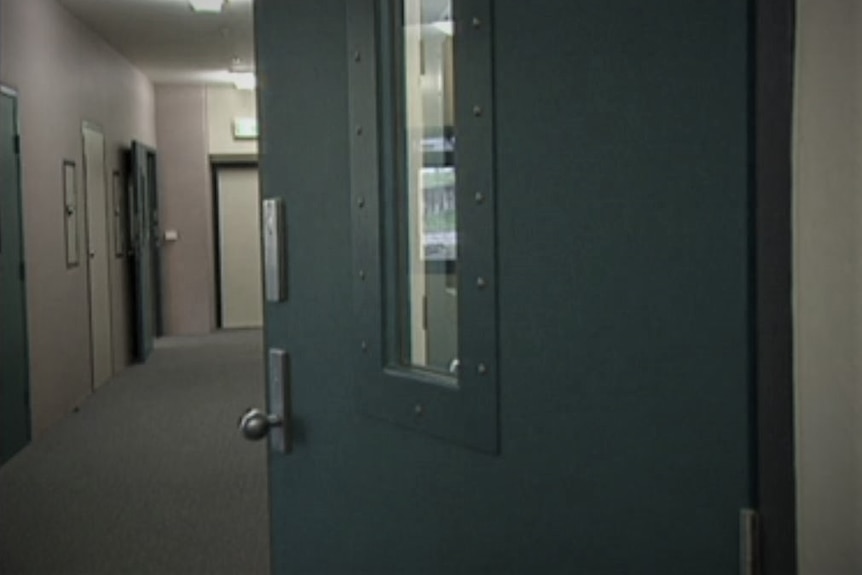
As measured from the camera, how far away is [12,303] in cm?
562

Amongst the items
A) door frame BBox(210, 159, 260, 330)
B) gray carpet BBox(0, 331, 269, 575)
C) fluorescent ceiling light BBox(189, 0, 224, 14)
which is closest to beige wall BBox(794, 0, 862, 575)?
gray carpet BBox(0, 331, 269, 575)

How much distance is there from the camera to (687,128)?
3.16 feet

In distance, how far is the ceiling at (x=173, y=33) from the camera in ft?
24.5

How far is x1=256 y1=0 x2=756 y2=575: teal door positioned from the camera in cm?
96

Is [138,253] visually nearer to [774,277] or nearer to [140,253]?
[140,253]

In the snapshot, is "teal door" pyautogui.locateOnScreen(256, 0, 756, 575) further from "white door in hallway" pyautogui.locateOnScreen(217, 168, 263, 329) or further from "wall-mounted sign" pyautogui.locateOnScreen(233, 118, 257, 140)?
"white door in hallway" pyautogui.locateOnScreen(217, 168, 263, 329)

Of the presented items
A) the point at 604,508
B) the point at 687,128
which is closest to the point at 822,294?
the point at 687,128

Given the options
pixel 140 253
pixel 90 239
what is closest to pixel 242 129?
pixel 140 253

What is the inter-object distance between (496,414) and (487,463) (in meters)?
0.06

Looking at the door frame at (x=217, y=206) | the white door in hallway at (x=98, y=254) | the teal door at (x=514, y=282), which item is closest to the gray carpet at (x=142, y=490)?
the white door in hallway at (x=98, y=254)

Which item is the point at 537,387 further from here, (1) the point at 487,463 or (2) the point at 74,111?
(2) the point at 74,111

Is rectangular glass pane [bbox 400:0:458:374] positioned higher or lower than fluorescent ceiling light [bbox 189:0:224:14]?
lower

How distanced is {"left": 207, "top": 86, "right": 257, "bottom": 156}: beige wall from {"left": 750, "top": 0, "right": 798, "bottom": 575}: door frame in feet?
36.0

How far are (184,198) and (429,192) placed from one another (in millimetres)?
10490
